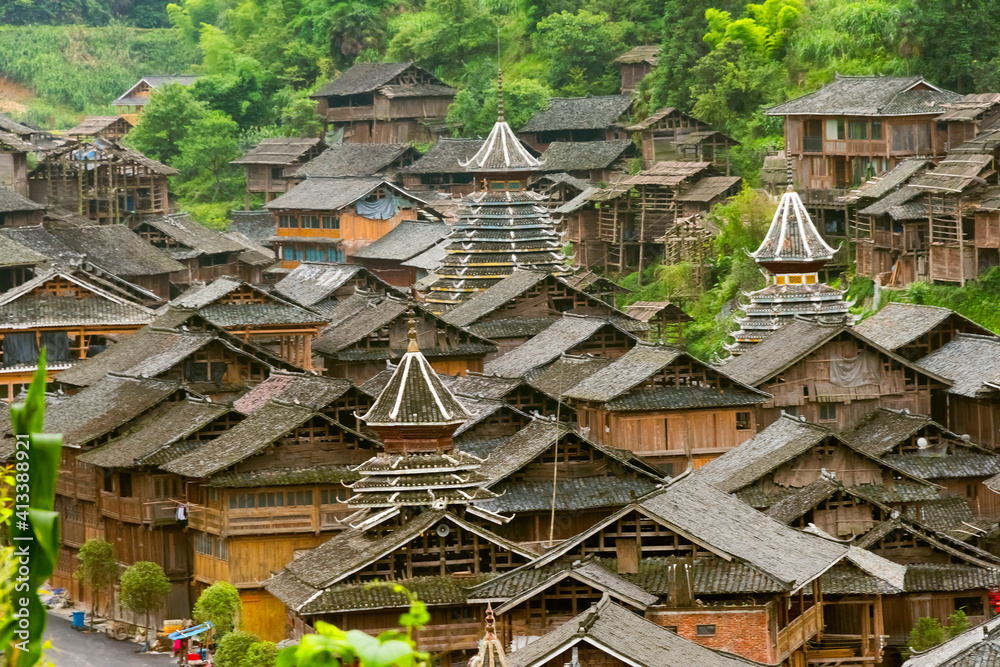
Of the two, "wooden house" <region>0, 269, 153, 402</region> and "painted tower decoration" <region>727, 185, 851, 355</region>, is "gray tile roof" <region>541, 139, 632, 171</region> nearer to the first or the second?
"wooden house" <region>0, 269, 153, 402</region>

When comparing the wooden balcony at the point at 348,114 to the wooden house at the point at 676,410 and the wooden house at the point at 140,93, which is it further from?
the wooden house at the point at 676,410

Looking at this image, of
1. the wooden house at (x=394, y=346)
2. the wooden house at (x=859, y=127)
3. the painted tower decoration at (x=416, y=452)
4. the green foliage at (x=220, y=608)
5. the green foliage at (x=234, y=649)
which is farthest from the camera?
the wooden house at (x=859, y=127)

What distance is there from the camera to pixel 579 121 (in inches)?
4124

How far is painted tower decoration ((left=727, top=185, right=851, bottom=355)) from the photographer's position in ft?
211

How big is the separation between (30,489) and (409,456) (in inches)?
1248

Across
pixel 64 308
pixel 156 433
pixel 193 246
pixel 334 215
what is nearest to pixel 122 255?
pixel 193 246

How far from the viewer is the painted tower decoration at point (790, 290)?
64312 mm

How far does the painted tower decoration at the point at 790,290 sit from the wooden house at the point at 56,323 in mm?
21335

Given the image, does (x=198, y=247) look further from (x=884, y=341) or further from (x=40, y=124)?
(x=40, y=124)

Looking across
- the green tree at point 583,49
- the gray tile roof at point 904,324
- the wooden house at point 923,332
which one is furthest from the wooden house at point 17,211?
the wooden house at point 923,332

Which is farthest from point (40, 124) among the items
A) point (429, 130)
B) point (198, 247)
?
point (198, 247)

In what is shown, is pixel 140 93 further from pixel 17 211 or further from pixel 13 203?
pixel 17 211

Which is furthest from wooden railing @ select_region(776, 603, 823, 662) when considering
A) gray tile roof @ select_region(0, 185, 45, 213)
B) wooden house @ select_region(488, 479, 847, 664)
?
gray tile roof @ select_region(0, 185, 45, 213)

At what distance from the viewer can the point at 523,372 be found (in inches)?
2405
